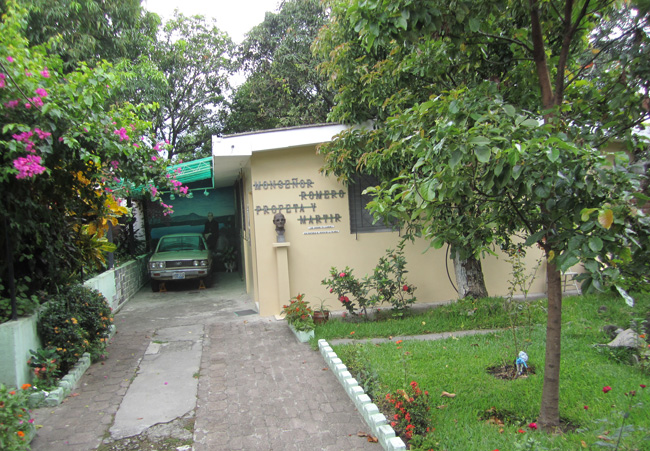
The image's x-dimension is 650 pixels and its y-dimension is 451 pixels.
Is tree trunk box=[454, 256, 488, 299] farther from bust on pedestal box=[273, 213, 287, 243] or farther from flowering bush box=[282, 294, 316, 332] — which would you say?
bust on pedestal box=[273, 213, 287, 243]

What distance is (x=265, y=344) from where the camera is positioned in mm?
6824

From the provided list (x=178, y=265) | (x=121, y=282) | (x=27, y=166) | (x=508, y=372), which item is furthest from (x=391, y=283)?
(x=178, y=265)

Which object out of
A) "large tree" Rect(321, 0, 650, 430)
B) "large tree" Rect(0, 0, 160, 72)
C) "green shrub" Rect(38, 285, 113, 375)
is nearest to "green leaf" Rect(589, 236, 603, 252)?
"large tree" Rect(321, 0, 650, 430)

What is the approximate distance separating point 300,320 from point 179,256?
638 centimetres

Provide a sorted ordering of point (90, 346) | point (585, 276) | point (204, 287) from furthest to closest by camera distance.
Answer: point (204, 287), point (90, 346), point (585, 276)

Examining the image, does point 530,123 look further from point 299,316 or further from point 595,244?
point 299,316

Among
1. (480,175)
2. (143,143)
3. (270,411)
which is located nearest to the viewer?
(480,175)

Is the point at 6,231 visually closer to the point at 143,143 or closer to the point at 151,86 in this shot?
the point at 143,143

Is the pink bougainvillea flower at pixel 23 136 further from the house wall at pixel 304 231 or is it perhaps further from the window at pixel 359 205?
the window at pixel 359 205

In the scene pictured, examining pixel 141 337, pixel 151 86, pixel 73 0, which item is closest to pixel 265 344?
pixel 141 337

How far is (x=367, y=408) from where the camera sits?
410 cm

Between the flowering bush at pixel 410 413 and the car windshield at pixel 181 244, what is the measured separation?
10464 millimetres

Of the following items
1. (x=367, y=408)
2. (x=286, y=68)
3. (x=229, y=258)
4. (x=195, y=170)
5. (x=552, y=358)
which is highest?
(x=286, y=68)

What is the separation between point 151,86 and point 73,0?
3.66 meters
